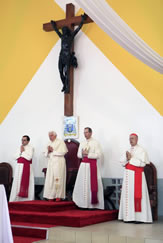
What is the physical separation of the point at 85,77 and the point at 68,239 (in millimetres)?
4506

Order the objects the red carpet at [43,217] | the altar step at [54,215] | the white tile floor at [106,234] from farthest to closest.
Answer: the altar step at [54,215] → the red carpet at [43,217] → the white tile floor at [106,234]

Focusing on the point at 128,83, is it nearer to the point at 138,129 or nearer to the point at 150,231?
the point at 138,129

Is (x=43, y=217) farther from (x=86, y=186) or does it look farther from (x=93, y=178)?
(x=93, y=178)

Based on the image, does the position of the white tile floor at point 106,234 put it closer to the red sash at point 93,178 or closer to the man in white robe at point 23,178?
the red sash at point 93,178

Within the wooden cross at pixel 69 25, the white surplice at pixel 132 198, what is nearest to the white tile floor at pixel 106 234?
the white surplice at pixel 132 198

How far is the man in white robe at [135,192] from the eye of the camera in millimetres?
6512

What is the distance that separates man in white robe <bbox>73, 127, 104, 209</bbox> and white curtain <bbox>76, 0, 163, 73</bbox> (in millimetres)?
2664

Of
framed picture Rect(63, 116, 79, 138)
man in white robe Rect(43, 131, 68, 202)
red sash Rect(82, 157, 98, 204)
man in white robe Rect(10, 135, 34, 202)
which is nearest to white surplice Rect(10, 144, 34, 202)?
man in white robe Rect(10, 135, 34, 202)

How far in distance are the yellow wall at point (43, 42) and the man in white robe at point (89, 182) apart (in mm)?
1794

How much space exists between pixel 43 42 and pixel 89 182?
163 inches

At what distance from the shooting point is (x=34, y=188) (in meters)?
8.47

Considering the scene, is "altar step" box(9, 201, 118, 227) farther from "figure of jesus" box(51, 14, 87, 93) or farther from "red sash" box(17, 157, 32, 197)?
"figure of jesus" box(51, 14, 87, 93)

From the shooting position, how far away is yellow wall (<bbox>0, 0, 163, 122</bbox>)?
8008 millimetres

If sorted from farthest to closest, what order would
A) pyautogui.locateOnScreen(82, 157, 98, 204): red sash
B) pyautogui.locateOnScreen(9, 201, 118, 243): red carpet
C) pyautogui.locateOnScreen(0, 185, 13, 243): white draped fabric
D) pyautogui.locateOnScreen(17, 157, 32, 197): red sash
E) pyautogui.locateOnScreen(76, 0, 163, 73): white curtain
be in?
pyautogui.locateOnScreen(17, 157, 32, 197): red sash
pyautogui.locateOnScreen(82, 157, 98, 204): red sash
pyautogui.locateOnScreen(9, 201, 118, 243): red carpet
pyautogui.locateOnScreen(0, 185, 13, 243): white draped fabric
pyautogui.locateOnScreen(76, 0, 163, 73): white curtain
